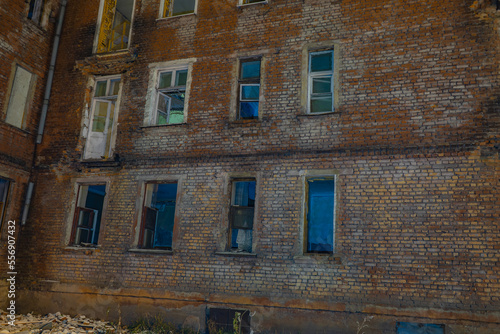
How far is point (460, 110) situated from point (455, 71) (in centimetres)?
86

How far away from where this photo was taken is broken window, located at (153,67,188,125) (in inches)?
420

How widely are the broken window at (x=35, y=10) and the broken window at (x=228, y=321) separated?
990 cm

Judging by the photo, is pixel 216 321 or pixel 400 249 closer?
pixel 400 249

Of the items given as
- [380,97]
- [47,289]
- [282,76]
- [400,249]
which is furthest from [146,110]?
[400,249]

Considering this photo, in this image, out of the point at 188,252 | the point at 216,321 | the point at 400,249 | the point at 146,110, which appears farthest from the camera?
the point at 146,110

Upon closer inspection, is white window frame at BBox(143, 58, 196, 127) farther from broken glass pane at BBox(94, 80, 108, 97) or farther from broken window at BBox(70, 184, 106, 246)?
broken window at BBox(70, 184, 106, 246)

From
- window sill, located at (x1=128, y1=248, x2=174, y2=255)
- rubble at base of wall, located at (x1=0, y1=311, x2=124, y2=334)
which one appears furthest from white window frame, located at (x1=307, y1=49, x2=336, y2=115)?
rubble at base of wall, located at (x1=0, y1=311, x2=124, y2=334)

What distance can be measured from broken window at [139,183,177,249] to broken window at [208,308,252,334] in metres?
2.56

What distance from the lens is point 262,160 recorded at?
913cm

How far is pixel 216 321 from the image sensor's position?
853 centimetres

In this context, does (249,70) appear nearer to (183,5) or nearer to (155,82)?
(155,82)

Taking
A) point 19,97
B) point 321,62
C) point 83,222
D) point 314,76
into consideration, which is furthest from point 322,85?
point 19,97

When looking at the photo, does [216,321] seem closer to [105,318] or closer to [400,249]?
[105,318]

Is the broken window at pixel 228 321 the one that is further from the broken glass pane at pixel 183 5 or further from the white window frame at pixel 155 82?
the broken glass pane at pixel 183 5
